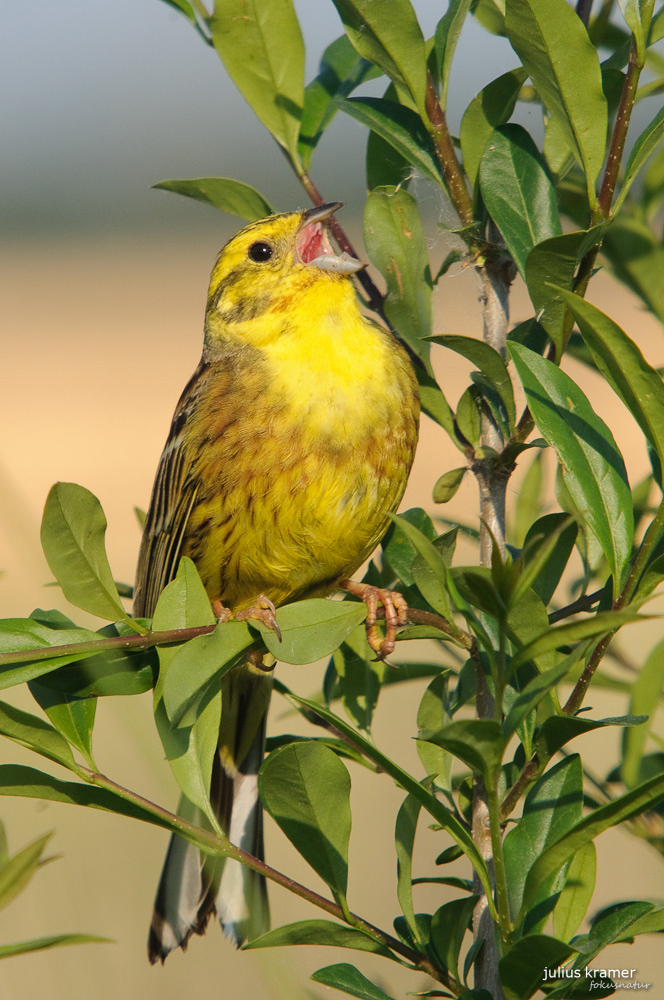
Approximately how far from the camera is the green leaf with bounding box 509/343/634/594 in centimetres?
130

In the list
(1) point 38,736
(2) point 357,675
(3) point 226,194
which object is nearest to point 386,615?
(2) point 357,675

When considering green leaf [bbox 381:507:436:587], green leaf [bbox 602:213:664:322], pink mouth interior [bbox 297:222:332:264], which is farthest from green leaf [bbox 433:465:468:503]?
pink mouth interior [bbox 297:222:332:264]

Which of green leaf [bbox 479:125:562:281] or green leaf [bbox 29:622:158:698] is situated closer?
green leaf [bbox 29:622:158:698]

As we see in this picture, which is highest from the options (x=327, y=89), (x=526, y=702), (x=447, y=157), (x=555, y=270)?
(x=327, y=89)

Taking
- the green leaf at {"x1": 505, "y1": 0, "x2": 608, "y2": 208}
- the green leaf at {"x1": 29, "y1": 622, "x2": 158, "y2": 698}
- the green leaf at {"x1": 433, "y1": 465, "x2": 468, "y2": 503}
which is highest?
the green leaf at {"x1": 505, "y1": 0, "x2": 608, "y2": 208}

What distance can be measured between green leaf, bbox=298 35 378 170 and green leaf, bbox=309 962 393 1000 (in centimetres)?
147

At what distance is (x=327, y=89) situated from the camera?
2035 millimetres

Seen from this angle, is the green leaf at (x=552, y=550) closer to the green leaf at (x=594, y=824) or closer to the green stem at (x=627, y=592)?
the green stem at (x=627, y=592)

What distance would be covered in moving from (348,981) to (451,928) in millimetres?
162

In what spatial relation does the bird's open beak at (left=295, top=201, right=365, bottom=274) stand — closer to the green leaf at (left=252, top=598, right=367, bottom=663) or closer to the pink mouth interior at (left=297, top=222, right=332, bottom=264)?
the pink mouth interior at (left=297, top=222, right=332, bottom=264)

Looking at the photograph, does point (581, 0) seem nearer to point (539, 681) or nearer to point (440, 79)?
point (440, 79)

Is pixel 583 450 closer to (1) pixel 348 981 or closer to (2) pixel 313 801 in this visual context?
(2) pixel 313 801

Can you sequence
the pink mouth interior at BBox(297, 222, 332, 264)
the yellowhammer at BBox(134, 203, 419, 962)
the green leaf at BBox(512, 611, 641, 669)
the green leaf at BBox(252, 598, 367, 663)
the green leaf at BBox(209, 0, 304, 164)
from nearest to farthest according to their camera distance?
the green leaf at BBox(512, 611, 641, 669) → the green leaf at BBox(252, 598, 367, 663) → the green leaf at BBox(209, 0, 304, 164) → the yellowhammer at BBox(134, 203, 419, 962) → the pink mouth interior at BBox(297, 222, 332, 264)

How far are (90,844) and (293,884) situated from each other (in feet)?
10.2
